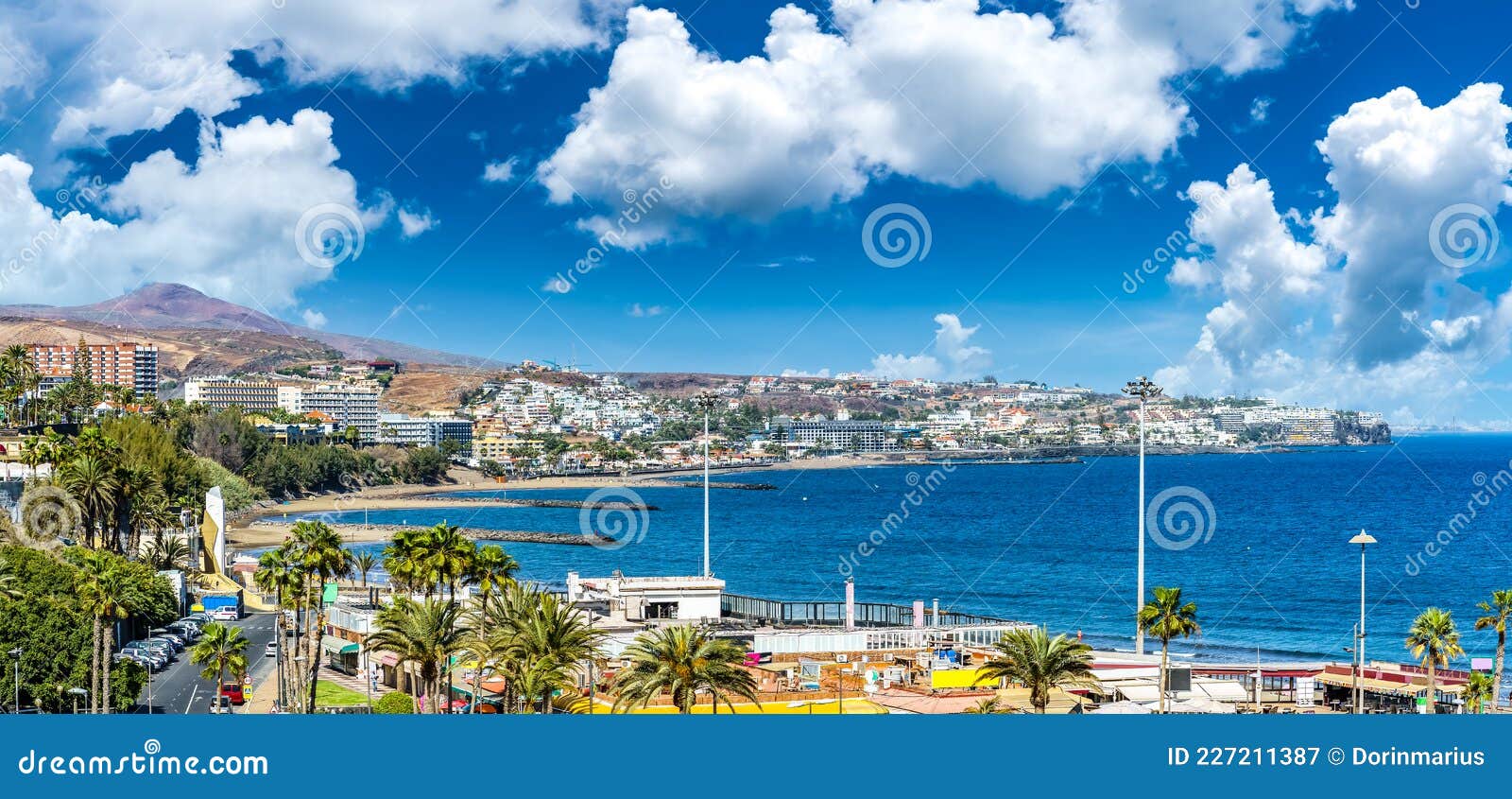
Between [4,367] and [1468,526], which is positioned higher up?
[4,367]

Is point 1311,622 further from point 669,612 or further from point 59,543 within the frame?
point 59,543

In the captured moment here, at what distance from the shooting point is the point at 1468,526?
4402 inches

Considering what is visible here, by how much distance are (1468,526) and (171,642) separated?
107023 millimetres

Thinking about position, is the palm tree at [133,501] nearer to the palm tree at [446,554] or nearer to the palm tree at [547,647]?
the palm tree at [446,554]

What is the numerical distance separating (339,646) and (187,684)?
15.7 ft

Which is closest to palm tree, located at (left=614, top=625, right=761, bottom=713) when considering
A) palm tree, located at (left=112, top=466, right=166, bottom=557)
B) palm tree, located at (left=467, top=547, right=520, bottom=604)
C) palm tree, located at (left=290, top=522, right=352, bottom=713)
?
palm tree, located at (left=467, top=547, right=520, bottom=604)

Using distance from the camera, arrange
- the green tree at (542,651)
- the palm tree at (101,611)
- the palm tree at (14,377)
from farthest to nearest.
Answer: the palm tree at (14,377)
the palm tree at (101,611)
the green tree at (542,651)

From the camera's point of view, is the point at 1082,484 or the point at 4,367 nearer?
the point at 4,367

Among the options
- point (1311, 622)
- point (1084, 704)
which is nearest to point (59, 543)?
point (1084, 704)

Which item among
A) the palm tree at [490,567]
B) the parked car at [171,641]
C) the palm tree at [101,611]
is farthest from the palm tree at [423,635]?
the parked car at [171,641]

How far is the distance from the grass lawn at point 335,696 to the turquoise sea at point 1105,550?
30817 mm

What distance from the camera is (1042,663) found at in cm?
2409

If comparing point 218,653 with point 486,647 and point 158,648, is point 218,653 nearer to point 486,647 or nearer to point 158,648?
point 158,648

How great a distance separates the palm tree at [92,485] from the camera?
49.4 metres
